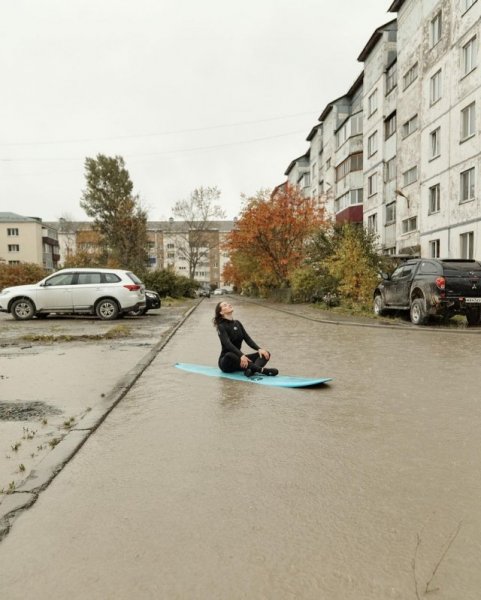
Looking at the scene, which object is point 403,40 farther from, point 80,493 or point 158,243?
point 158,243

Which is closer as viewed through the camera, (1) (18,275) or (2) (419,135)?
(2) (419,135)

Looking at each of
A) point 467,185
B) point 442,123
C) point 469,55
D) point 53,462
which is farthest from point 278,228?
point 53,462

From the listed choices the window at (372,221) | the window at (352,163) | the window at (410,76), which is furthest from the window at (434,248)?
the window at (352,163)

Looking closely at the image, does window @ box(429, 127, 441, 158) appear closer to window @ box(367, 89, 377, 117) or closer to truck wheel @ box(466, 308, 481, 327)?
window @ box(367, 89, 377, 117)

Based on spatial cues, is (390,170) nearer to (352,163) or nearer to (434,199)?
(352,163)

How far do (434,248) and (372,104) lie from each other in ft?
48.8

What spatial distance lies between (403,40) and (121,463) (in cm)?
3214

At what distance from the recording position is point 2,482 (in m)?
3.50

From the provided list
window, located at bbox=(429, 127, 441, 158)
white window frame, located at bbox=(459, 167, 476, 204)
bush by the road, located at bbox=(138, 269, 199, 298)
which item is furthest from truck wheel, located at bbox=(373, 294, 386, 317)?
bush by the road, located at bbox=(138, 269, 199, 298)

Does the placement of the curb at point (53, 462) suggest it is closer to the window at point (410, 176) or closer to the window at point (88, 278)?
the window at point (88, 278)

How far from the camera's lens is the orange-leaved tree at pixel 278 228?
34938 mm

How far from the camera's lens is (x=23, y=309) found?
17828 mm

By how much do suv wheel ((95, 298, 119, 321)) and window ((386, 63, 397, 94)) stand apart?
23.7 m

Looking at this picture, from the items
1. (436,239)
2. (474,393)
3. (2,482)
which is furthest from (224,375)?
(436,239)
